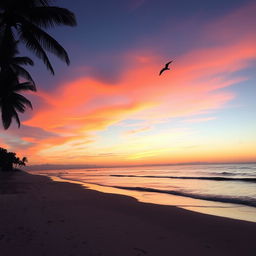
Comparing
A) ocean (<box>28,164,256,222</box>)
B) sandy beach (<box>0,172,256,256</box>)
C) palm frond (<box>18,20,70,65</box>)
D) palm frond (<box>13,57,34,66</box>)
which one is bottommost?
ocean (<box>28,164,256,222</box>)

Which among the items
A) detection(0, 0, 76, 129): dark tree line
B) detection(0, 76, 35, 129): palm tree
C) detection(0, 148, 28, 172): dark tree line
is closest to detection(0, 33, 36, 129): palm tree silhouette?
detection(0, 76, 35, 129): palm tree

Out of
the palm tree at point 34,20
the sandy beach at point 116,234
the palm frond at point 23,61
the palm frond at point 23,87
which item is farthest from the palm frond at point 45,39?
the palm frond at point 23,87

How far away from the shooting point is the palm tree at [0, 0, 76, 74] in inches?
432

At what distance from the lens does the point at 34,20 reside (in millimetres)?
11398

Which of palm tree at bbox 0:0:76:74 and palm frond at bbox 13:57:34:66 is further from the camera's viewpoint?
palm frond at bbox 13:57:34:66

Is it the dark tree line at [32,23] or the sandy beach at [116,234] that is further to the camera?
the dark tree line at [32,23]

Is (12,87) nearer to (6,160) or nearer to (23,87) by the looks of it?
(23,87)

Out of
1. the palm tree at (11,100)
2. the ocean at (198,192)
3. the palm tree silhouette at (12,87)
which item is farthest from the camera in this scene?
the palm tree at (11,100)

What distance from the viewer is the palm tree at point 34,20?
11.0 metres

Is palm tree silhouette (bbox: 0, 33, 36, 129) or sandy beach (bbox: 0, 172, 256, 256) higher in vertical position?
palm tree silhouette (bbox: 0, 33, 36, 129)

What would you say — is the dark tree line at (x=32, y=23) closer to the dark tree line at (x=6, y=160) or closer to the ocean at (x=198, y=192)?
the ocean at (x=198, y=192)

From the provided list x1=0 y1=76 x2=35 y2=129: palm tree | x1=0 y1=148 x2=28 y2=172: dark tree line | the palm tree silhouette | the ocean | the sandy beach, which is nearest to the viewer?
the sandy beach

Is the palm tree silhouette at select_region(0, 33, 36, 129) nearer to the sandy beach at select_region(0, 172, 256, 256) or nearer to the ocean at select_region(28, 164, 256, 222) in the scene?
the ocean at select_region(28, 164, 256, 222)

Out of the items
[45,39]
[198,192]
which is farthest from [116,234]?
[198,192]
